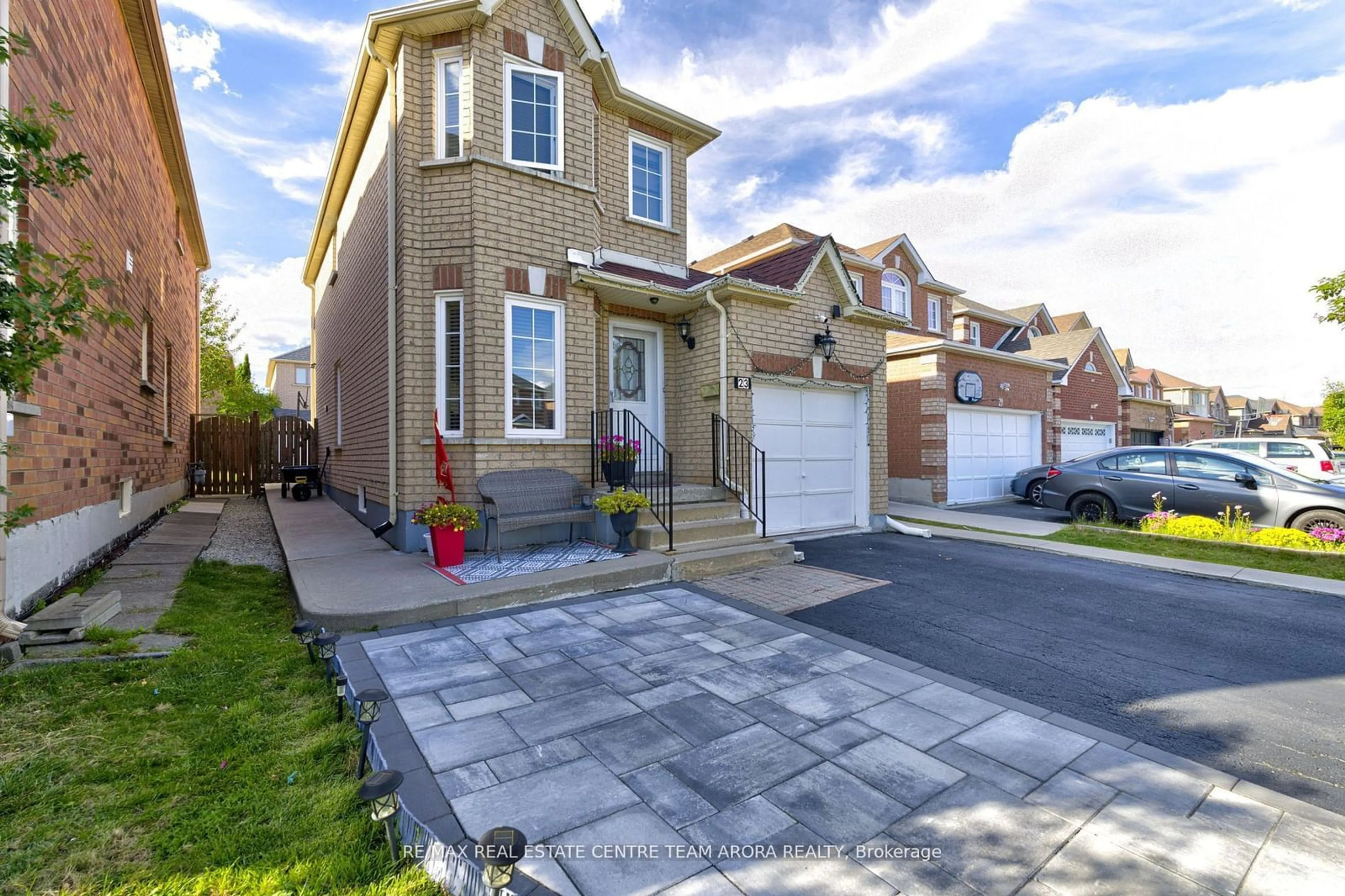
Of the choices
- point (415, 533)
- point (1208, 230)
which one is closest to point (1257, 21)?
point (1208, 230)

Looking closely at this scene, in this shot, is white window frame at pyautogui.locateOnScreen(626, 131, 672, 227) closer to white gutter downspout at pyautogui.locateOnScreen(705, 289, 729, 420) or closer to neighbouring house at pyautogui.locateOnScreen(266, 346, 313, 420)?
white gutter downspout at pyautogui.locateOnScreen(705, 289, 729, 420)

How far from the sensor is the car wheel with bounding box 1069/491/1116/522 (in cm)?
1031

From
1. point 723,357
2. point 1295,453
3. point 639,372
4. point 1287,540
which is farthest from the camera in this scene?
point 1295,453

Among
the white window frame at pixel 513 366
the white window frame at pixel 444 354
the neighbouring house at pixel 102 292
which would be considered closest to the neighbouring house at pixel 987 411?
the white window frame at pixel 513 366

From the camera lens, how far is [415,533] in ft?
21.3

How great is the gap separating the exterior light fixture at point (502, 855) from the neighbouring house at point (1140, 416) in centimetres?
2435

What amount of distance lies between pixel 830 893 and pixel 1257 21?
393 inches

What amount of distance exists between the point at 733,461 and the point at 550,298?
3285mm

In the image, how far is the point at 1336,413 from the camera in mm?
30859

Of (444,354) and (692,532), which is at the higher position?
(444,354)

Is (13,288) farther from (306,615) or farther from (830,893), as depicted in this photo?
(830,893)

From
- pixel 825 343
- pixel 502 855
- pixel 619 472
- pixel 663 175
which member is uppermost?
pixel 663 175

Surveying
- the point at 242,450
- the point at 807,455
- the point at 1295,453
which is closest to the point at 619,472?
the point at 807,455

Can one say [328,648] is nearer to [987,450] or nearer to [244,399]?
[987,450]
